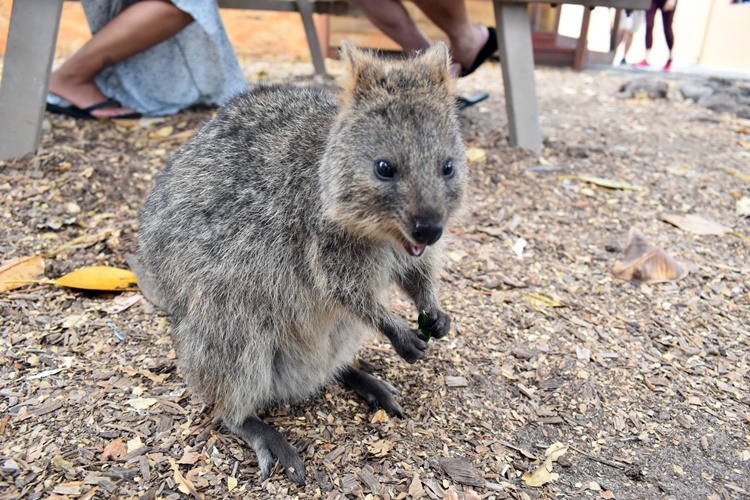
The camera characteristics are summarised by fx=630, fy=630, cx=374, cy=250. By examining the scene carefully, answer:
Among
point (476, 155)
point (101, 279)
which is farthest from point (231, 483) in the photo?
point (476, 155)

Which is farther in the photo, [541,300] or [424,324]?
[541,300]

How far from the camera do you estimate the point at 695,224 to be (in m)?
4.34

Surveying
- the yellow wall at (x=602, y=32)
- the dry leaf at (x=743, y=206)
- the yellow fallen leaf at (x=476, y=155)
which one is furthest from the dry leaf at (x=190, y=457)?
the yellow wall at (x=602, y=32)

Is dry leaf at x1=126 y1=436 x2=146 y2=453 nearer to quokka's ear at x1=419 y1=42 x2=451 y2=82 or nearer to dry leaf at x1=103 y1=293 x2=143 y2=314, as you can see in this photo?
dry leaf at x1=103 y1=293 x2=143 y2=314

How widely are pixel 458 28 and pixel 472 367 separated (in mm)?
3426

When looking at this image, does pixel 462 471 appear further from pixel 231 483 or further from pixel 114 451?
pixel 114 451

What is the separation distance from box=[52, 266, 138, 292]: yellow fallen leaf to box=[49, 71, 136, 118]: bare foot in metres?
2.19

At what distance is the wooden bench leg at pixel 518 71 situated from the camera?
16.4 feet

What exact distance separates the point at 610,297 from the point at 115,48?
4146mm

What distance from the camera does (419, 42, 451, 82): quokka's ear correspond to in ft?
8.33

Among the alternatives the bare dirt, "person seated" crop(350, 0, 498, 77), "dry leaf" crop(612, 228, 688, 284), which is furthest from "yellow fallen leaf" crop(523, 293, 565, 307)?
"person seated" crop(350, 0, 498, 77)

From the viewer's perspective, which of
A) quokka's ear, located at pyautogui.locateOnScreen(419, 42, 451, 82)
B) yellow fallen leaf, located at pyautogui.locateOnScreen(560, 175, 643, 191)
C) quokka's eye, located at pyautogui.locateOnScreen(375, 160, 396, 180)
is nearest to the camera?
quokka's eye, located at pyautogui.locateOnScreen(375, 160, 396, 180)

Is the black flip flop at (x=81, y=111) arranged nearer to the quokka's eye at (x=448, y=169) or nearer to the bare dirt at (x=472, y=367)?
the bare dirt at (x=472, y=367)

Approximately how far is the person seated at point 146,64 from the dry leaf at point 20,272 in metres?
1.85
